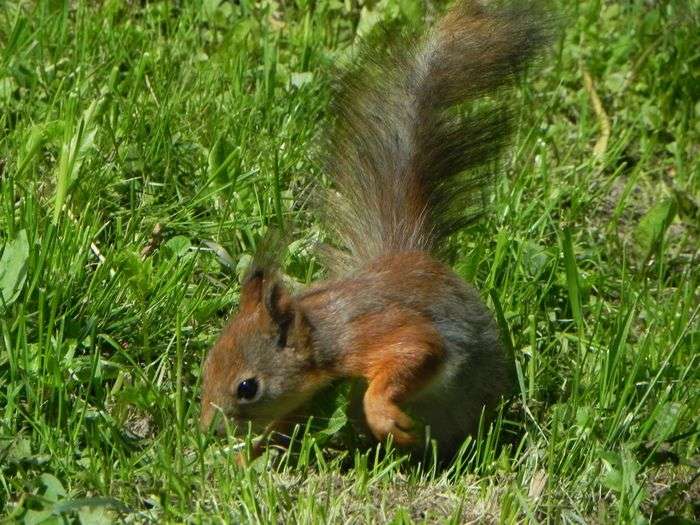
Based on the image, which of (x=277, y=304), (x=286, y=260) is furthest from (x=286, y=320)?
(x=286, y=260)

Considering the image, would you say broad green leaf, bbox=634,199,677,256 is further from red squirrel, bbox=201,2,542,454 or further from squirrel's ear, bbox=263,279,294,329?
squirrel's ear, bbox=263,279,294,329

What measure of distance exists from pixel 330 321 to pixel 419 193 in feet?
1.76

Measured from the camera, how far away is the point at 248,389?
10.1 feet

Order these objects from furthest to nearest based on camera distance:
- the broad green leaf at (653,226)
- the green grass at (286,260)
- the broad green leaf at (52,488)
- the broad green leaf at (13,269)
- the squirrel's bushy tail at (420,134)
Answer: the broad green leaf at (653,226) → the squirrel's bushy tail at (420,134) → the broad green leaf at (13,269) → the green grass at (286,260) → the broad green leaf at (52,488)

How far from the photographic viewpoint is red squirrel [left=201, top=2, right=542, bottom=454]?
10.2ft

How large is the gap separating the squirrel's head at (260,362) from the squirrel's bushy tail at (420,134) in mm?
464

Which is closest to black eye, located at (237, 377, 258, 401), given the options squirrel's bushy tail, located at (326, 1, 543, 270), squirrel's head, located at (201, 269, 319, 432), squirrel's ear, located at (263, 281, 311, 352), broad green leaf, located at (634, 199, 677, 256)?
squirrel's head, located at (201, 269, 319, 432)

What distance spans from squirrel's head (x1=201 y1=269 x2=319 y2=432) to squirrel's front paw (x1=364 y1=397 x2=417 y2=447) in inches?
6.7

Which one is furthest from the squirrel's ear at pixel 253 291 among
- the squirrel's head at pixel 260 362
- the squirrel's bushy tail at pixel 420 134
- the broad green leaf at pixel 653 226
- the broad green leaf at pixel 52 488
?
the broad green leaf at pixel 653 226

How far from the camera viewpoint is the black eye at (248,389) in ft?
10.0

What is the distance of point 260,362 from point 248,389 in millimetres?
73

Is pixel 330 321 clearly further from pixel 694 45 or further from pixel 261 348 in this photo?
pixel 694 45

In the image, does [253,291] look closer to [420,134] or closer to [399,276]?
[399,276]

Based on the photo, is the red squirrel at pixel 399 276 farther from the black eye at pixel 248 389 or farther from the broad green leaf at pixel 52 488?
the broad green leaf at pixel 52 488
